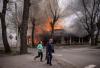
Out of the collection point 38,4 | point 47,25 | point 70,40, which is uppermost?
point 38,4

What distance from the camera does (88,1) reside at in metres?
58.2

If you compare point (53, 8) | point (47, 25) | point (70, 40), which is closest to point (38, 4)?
point (53, 8)

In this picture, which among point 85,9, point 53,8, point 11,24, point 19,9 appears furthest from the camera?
point 11,24

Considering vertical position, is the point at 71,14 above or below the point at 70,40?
above

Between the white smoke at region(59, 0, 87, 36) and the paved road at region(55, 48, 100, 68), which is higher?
the white smoke at region(59, 0, 87, 36)

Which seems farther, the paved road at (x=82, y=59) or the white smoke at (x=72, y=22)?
the white smoke at (x=72, y=22)

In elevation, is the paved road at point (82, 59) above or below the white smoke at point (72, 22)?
below

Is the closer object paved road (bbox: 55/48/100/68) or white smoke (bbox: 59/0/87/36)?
paved road (bbox: 55/48/100/68)

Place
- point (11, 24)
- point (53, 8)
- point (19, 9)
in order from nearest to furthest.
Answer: point (53, 8)
point (19, 9)
point (11, 24)

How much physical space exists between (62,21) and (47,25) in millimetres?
4339

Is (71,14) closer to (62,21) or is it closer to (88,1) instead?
(62,21)

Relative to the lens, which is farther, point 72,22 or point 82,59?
point 72,22

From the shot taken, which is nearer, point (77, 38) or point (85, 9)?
point (85, 9)

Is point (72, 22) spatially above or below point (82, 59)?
above
